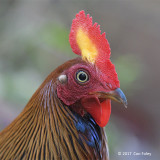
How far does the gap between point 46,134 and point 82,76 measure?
36 centimetres

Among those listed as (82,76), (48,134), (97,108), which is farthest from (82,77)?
(48,134)

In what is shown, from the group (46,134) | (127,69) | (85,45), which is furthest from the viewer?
(127,69)

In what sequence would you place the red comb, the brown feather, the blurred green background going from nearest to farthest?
the brown feather, the red comb, the blurred green background

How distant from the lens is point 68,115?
44.1 inches

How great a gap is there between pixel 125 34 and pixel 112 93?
1.69m

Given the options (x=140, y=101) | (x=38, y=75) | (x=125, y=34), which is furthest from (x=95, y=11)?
(x=140, y=101)

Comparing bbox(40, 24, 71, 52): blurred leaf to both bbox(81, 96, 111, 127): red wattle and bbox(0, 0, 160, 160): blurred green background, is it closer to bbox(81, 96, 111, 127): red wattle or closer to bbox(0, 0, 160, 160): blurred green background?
bbox(0, 0, 160, 160): blurred green background

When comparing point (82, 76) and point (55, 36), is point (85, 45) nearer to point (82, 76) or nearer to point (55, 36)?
point (82, 76)

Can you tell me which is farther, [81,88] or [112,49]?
[112,49]

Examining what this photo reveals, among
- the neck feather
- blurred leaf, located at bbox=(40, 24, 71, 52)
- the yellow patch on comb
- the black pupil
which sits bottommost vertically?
the neck feather

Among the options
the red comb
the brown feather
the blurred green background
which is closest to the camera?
the brown feather

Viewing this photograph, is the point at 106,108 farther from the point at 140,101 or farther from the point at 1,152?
the point at 140,101

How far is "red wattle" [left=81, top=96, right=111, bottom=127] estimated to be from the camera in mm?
1133

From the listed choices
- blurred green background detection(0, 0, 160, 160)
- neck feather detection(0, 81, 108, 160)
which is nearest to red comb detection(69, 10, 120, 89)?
neck feather detection(0, 81, 108, 160)
